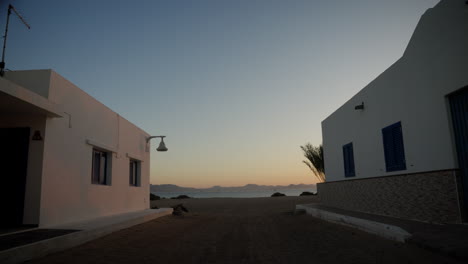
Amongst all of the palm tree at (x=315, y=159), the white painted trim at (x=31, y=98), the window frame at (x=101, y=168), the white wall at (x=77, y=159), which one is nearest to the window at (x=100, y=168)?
the window frame at (x=101, y=168)

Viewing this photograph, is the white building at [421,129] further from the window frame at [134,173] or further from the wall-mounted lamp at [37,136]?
the window frame at [134,173]

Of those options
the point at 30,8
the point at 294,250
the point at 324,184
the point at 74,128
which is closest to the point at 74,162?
the point at 74,128

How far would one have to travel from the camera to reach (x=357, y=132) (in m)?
11.5

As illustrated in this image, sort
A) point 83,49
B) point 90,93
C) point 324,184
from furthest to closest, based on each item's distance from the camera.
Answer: point 324,184, point 83,49, point 90,93

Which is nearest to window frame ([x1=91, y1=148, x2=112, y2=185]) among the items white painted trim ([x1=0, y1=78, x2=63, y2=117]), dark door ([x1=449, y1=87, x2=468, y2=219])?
white painted trim ([x1=0, y1=78, x2=63, y2=117])

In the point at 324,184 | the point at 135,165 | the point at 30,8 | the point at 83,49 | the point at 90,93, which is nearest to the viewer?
the point at 30,8

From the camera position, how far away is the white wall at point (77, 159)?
7457mm

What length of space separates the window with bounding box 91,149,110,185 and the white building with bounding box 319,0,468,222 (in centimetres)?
778

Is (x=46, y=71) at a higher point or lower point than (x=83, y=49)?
lower

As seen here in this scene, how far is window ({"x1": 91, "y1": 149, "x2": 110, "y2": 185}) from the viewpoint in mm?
10156

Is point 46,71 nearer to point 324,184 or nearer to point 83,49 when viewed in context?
point 83,49

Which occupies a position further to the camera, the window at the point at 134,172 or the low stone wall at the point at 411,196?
the window at the point at 134,172

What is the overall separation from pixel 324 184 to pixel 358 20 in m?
6.26

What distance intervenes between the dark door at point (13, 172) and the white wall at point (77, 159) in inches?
17.4
